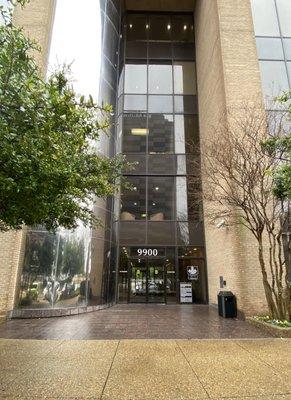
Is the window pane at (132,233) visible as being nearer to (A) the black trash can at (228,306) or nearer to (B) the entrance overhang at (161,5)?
(A) the black trash can at (228,306)

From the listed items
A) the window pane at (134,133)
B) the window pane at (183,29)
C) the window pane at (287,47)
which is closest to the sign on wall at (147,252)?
the window pane at (134,133)

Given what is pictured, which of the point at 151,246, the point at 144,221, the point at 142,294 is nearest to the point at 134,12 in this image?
the point at 144,221

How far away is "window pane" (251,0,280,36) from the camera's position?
15211 millimetres

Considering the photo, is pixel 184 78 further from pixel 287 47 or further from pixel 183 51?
pixel 287 47

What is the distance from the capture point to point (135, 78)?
19.6 meters

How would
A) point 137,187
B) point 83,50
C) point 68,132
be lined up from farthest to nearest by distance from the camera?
1. point 137,187
2. point 83,50
3. point 68,132

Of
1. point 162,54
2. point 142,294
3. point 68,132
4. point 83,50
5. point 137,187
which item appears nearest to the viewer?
point 68,132

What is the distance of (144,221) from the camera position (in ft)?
54.9

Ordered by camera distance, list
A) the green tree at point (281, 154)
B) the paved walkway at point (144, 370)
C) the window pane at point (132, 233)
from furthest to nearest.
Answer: the window pane at point (132, 233), the green tree at point (281, 154), the paved walkway at point (144, 370)

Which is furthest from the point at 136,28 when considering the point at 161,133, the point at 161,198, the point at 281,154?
the point at 281,154

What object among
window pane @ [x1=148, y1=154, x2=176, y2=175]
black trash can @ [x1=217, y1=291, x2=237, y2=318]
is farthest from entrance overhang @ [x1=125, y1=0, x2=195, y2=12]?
black trash can @ [x1=217, y1=291, x2=237, y2=318]

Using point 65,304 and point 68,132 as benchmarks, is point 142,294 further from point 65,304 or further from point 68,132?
point 68,132

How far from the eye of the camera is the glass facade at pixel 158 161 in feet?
53.0

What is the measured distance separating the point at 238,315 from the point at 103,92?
1263 centimetres
